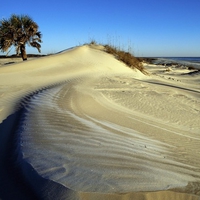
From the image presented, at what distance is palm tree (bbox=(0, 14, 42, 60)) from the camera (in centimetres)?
1521

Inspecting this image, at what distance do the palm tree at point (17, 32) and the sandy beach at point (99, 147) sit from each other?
40.7 feet

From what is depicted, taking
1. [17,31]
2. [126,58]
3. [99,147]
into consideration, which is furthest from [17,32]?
[99,147]

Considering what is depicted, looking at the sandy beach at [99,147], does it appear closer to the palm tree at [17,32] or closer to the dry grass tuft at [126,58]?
the dry grass tuft at [126,58]

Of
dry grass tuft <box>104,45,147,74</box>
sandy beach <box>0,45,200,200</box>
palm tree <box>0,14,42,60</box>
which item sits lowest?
sandy beach <box>0,45,200,200</box>

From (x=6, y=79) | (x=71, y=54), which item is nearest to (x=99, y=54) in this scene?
(x=71, y=54)

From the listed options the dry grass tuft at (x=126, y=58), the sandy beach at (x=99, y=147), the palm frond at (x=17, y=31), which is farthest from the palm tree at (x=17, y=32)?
the sandy beach at (x=99, y=147)

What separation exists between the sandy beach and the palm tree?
12.4m

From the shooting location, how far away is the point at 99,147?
199cm

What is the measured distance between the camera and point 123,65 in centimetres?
961

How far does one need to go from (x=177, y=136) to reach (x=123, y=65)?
730 cm

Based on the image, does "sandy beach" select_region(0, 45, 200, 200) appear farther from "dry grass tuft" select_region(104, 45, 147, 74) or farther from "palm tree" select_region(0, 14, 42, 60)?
"palm tree" select_region(0, 14, 42, 60)

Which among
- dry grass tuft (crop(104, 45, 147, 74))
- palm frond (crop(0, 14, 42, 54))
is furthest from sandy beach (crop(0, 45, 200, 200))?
palm frond (crop(0, 14, 42, 54))

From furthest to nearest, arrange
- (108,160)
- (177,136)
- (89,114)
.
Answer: (89,114) → (177,136) → (108,160)

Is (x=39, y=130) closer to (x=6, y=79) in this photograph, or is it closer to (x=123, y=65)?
(x=6, y=79)
